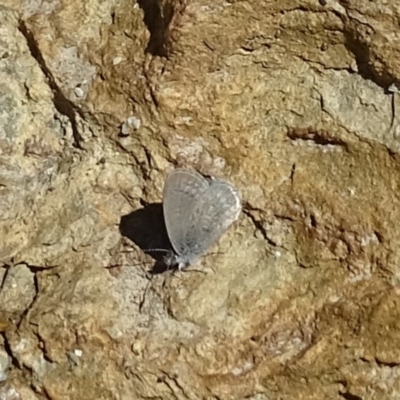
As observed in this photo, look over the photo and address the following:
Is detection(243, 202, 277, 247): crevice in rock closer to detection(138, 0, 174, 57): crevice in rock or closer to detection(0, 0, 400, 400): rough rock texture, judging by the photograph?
detection(0, 0, 400, 400): rough rock texture

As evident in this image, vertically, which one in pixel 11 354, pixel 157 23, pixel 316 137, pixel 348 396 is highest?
pixel 157 23

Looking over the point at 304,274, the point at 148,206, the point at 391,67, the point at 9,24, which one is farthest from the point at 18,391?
the point at 391,67

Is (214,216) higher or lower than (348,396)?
higher

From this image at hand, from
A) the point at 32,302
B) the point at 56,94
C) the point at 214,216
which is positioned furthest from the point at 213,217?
the point at 56,94

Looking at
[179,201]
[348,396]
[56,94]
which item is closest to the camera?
[348,396]

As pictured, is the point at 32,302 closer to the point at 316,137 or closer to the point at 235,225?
the point at 235,225

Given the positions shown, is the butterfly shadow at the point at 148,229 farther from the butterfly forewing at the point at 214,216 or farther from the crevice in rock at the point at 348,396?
the crevice in rock at the point at 348,396
